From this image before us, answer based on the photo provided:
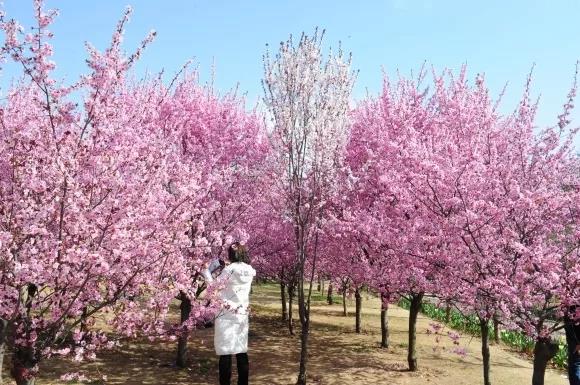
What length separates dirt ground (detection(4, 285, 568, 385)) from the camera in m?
8.55

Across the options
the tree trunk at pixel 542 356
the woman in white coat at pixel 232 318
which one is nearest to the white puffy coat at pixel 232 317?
the woman in white coat at pixel 232 318

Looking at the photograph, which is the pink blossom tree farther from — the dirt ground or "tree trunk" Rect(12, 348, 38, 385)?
"tree trunk" Rect(12, 348, 38, 385)

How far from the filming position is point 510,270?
607 cm

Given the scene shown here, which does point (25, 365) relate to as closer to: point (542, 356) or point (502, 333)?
point (542, 356)

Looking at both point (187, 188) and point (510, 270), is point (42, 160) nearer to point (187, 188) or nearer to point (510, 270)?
point (187, 188)

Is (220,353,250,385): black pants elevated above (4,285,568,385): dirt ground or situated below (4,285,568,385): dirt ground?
above

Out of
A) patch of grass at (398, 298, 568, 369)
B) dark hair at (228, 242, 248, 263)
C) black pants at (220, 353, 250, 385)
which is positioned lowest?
patch of grass at (398, 298, 568, 369)

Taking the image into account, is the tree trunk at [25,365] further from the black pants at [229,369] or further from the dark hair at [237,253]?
the dark hair at [237,253]

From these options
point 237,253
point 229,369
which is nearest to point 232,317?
point 229,369

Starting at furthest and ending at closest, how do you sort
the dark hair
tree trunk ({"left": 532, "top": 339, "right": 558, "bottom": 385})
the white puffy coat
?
the dark hair, the white puffy coat, tree trunk ({"left": 532, "top": 339, "right": 558, "bottom": 385})

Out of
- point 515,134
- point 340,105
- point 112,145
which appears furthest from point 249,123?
point 112,145

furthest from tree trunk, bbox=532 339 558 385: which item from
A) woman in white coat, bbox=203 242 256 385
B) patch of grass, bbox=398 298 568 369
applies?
patch of grass, bbox=398 298 568 369

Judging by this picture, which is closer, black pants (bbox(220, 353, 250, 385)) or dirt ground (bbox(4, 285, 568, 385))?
black pants (bbox(220, 353, 250, 385))

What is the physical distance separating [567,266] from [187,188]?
4517 mm
